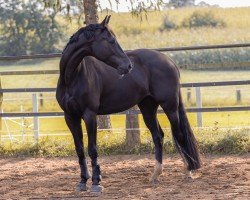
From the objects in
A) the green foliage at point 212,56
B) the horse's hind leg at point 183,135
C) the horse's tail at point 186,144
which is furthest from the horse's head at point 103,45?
the green foliage at point 212,56

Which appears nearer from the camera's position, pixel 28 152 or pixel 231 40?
pixel 28 152

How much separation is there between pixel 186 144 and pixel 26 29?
60.9 ft

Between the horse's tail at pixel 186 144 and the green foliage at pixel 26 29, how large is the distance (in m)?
17.1

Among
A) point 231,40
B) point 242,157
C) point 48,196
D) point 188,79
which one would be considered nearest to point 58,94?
point 48,196

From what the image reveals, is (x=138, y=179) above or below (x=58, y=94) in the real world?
Result: below

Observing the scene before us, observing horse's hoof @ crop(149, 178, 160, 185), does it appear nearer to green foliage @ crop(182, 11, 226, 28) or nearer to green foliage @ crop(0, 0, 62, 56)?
green foliage @ crop(0, 0, 62, 56)

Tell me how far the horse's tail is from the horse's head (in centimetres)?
139

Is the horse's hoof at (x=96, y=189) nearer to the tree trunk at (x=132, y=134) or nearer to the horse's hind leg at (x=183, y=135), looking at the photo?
the horse's hind leg at (x=183, y=135)

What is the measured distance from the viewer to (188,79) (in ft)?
64.4

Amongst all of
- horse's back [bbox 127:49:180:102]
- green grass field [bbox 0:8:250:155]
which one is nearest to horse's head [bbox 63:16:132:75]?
horse's back [bbox 127:49:180:102]

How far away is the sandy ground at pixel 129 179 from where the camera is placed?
6.34 m

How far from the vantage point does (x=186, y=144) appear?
7.38m

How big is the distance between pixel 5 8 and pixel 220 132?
18.1 meters

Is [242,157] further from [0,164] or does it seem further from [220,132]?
[0,164]
